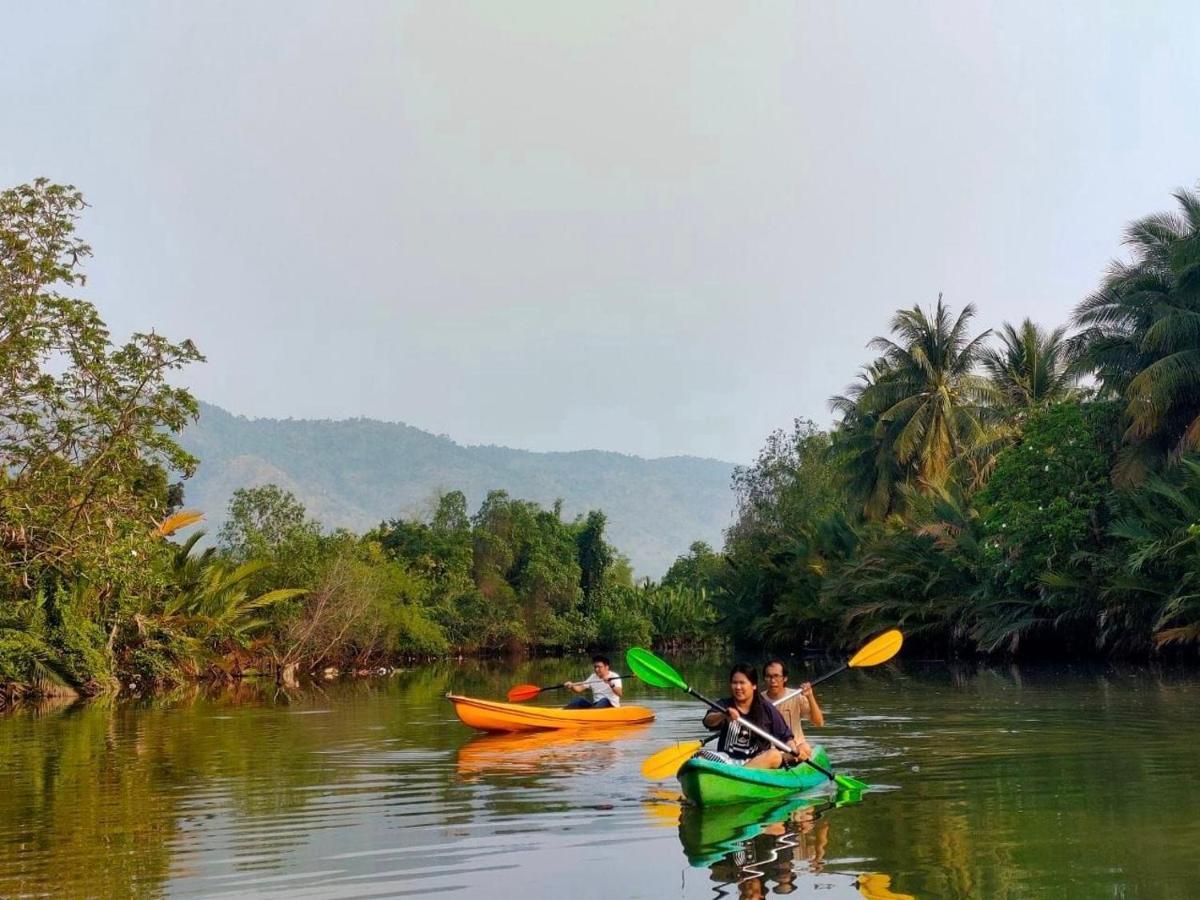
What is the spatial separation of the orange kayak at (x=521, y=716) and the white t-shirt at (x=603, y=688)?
0.61 meters

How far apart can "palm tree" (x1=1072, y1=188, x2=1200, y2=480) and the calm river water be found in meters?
9.31

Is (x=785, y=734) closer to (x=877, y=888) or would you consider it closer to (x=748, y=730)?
(x=748, y=730)

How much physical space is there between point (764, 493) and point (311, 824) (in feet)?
177

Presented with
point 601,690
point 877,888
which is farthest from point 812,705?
point 601,690

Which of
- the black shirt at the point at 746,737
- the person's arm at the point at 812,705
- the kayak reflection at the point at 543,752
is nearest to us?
the black shirt at the point at 746,737

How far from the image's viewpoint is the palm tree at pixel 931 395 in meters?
44.9

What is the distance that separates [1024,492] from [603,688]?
593 inches

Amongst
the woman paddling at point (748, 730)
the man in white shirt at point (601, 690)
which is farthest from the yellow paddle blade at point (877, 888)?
the man in white shirt at point (601, 690)

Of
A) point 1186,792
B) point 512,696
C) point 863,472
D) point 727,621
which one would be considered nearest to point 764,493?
point 727,621

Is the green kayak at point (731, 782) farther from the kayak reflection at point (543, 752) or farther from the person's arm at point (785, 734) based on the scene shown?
the kayak reflection at point (543, 752)

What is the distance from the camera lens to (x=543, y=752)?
1698 cm

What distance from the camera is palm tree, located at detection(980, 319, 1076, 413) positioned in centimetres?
4162

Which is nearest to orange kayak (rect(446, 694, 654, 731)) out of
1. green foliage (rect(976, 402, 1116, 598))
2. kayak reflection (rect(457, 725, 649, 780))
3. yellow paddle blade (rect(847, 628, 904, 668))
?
kayak reflection (rect(457, 725, 649, 780))

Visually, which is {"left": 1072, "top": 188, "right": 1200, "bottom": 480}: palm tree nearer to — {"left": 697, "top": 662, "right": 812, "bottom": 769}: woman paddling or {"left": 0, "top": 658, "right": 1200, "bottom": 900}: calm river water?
{"left": 0, "top": 658, "right": 1200, "bottom": 900}: calm river water
